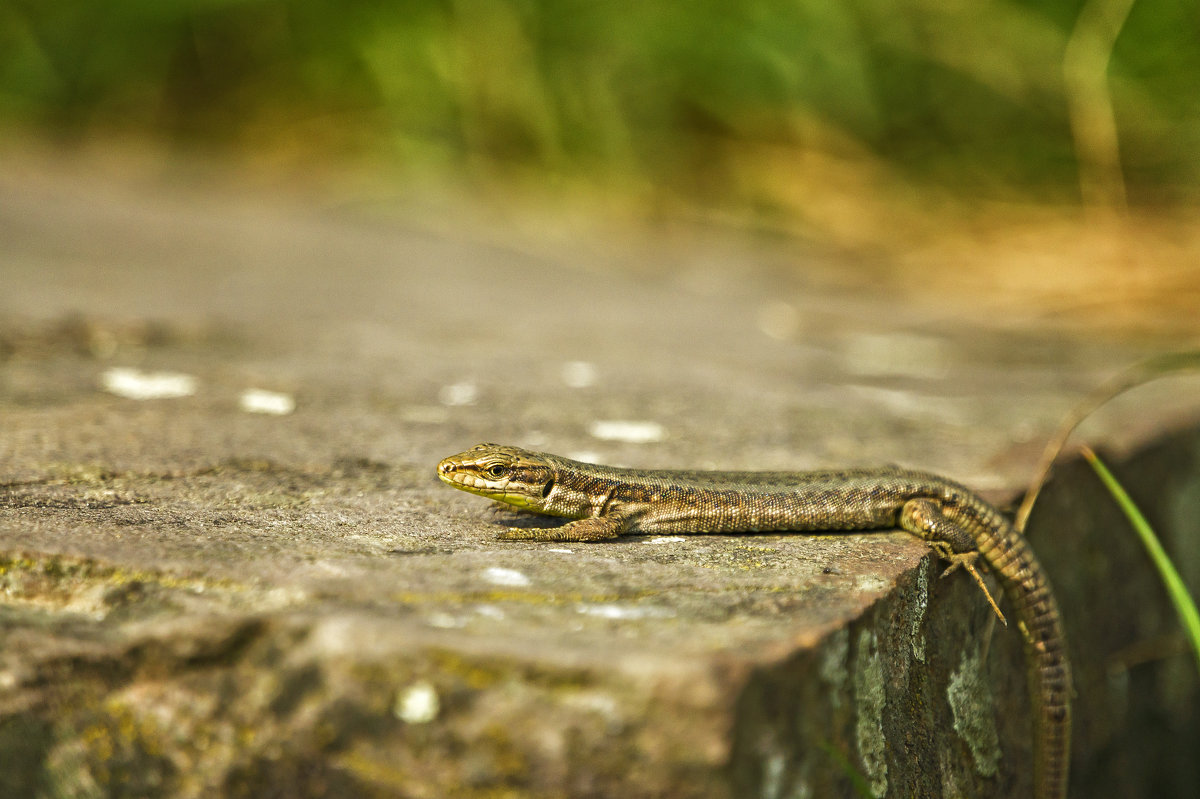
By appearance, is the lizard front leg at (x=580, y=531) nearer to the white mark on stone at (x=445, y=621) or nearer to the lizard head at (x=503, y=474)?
the lizard head at (x=503, y=474)

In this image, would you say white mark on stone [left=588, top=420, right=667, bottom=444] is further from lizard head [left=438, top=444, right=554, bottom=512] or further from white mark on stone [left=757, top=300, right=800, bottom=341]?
white mark on stone [left=757, top=300, right=800, bottom=341]

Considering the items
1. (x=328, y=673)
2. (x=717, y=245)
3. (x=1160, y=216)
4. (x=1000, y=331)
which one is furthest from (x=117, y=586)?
(x=1160, y=216)

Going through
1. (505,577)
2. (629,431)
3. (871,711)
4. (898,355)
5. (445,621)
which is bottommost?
(871,711)

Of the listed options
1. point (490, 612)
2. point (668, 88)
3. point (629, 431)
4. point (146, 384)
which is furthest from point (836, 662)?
point (668, 88)

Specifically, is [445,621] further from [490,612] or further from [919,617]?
[919,617]

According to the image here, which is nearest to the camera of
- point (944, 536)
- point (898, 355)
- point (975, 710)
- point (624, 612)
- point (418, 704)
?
point (418, 704)

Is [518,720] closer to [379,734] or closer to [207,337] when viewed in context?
[379,734]

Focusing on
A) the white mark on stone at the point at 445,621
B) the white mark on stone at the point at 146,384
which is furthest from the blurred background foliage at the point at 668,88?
the white mark on stone at the point at 445,621
